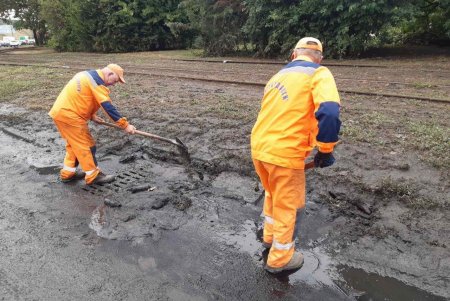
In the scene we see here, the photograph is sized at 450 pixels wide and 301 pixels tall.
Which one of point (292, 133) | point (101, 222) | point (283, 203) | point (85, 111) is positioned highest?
point (292, 133)

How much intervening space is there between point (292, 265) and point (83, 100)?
3252 mm

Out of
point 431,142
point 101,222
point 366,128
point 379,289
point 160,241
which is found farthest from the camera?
point 366,128

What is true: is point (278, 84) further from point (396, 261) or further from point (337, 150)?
point (337, 150)

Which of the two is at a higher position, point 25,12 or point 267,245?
point 25,12

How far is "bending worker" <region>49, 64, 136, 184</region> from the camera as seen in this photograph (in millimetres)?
4723

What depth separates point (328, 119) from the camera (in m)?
2.59

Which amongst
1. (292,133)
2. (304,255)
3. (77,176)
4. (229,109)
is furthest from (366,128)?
(77,176)

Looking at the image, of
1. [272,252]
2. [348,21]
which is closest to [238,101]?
[272,252]

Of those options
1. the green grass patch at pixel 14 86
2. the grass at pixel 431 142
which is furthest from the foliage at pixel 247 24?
the green grass patch at pixel 14 86

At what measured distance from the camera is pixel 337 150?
5406 mm

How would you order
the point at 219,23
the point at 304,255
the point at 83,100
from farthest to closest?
the point at 219,23 → the point at 83,100 → the point at 304,255

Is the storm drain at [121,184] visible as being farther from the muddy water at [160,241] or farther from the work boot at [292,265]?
the work boot at [292,265]

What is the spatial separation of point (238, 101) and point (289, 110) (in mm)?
5577

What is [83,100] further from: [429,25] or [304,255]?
[429,25]
